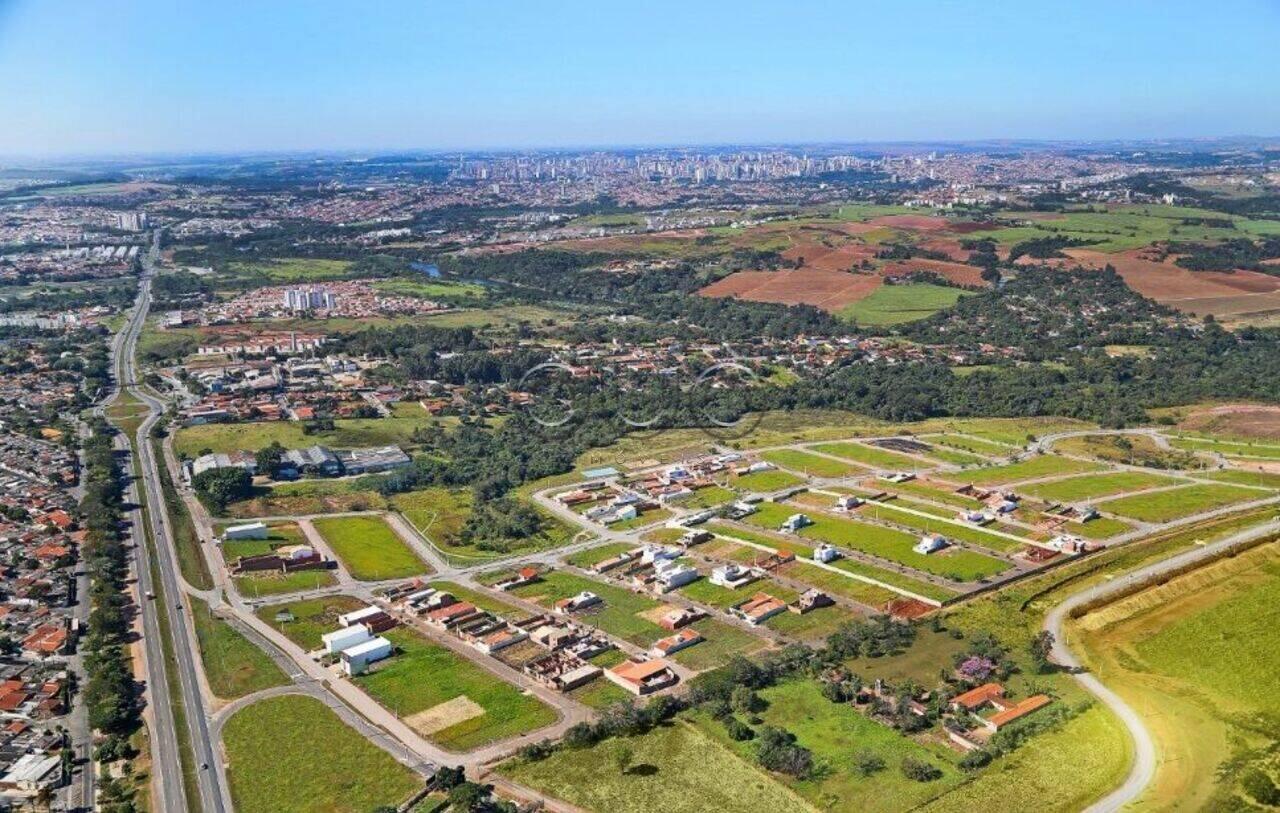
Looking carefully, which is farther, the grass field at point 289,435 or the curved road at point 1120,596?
the grass field at point 289,435

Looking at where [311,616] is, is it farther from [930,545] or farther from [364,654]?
[930,545]

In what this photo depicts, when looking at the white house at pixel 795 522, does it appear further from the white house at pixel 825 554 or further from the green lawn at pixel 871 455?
the green lawn at pixel 871 455

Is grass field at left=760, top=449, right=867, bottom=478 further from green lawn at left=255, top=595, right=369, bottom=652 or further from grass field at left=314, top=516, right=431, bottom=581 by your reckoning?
green lawn at left=255, top=595, right=369, bottom=652

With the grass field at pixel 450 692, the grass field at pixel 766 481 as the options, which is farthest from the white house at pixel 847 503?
the grass field at pixel 450 692

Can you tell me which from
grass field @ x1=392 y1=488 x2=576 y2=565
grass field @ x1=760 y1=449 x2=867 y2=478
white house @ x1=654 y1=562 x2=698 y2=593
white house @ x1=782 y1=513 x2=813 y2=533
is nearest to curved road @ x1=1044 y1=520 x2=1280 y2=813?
white house @ x1=782 y1=513 x2=813 y2=533

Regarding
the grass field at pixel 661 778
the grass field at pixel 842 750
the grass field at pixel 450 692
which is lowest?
the grass field at pixel 450 692
